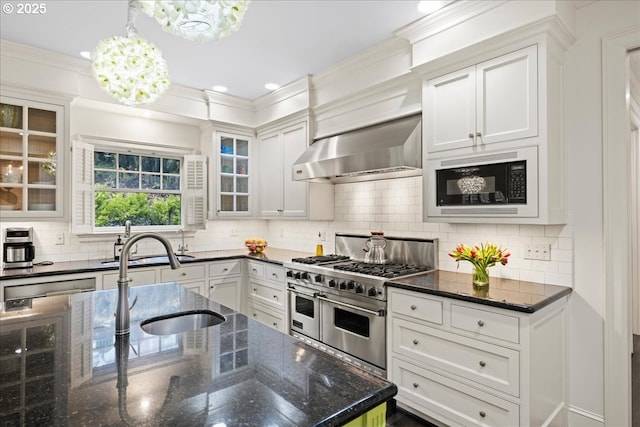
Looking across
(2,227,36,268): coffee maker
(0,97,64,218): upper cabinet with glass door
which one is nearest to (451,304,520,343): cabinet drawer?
(0,97,64,218): upper cabinet with glass door

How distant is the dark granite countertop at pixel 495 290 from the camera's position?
1.98 meters

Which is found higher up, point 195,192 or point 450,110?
point 450,110

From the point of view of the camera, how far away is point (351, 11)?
99.8 inches

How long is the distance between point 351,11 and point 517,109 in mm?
1305

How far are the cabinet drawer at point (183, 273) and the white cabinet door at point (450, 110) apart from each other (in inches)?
105

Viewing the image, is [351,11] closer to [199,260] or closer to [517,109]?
[517,109]

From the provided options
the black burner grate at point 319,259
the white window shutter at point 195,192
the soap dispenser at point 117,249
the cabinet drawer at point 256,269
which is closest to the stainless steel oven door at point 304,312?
the black burner grate at point 319,259

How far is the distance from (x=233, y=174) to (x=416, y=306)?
115 inches

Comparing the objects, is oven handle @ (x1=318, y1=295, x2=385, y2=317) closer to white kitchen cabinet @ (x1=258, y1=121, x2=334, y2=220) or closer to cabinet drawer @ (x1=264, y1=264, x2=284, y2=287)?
cabinet drawer @ (x1=264, y1=264, x2=284, y2=287)

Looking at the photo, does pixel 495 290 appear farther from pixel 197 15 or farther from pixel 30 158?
pixel 30 158

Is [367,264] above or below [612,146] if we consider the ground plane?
below

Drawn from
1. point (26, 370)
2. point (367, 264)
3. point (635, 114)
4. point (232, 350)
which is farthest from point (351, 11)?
point (635, 114)

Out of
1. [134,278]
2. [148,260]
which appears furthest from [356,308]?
[148,260]

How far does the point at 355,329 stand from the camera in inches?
112
